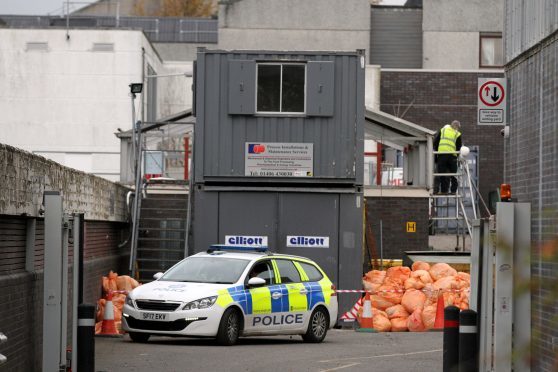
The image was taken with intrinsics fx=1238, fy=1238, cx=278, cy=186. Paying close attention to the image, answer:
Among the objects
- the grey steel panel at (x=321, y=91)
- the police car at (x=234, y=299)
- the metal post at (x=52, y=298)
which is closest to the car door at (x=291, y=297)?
the police car at (x=234, y=299)

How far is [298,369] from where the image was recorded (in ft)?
50.3

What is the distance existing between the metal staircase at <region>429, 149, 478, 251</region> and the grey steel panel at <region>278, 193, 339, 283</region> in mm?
3277

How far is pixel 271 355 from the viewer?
17.4m

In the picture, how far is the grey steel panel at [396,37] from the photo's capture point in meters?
52.9

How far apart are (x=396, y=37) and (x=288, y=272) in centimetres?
3420

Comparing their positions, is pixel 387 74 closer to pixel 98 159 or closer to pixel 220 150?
pixel 98 159

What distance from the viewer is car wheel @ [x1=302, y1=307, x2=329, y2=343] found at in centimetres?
1998

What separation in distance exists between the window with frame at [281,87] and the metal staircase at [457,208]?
4.44m

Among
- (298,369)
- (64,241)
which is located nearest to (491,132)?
(298,369)

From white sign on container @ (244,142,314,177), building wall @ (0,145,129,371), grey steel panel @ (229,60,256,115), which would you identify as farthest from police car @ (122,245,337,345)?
grey steel panel @ (229,60,256,115)

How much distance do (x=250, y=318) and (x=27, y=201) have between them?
6.38 meters

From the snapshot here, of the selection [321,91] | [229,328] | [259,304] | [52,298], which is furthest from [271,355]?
[321,91]

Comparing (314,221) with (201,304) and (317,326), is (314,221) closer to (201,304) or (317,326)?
(317,326)

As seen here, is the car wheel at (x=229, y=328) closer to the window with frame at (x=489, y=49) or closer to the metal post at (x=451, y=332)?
the metal post at (x=451, y=332)
